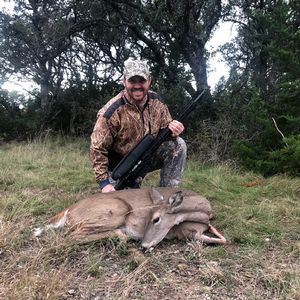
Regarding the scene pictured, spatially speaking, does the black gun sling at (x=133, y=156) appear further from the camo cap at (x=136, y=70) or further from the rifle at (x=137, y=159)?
the camo cap at (x=136, y=70)

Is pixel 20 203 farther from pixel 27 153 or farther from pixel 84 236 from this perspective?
pixel 27 153

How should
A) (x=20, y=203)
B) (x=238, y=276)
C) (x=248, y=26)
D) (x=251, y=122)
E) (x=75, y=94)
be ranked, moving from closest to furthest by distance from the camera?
(x=238, y=276) → (x=20, y=203) → (x=251, y=122) → (x=75, y=94) → (x=248, y=26)

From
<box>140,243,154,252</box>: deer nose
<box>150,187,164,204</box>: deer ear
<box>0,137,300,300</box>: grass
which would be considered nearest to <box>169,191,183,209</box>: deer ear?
<box>150,187,164,204</box>: deer ear

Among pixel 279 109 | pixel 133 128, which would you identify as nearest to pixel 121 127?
pixel 133 128

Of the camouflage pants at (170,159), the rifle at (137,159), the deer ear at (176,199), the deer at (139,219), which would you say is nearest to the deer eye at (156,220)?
the deer at (139,219)

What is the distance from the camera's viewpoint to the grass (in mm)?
2764

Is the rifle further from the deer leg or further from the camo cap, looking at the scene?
the deer leg

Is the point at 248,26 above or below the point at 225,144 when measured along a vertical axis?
above

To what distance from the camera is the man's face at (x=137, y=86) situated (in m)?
4.60

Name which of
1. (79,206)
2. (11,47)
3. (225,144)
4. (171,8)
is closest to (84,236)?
(79,206)

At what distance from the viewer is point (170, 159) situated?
5.04 metres

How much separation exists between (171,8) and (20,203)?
6385mm

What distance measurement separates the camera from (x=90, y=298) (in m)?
2.72

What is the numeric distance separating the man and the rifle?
104 mm
